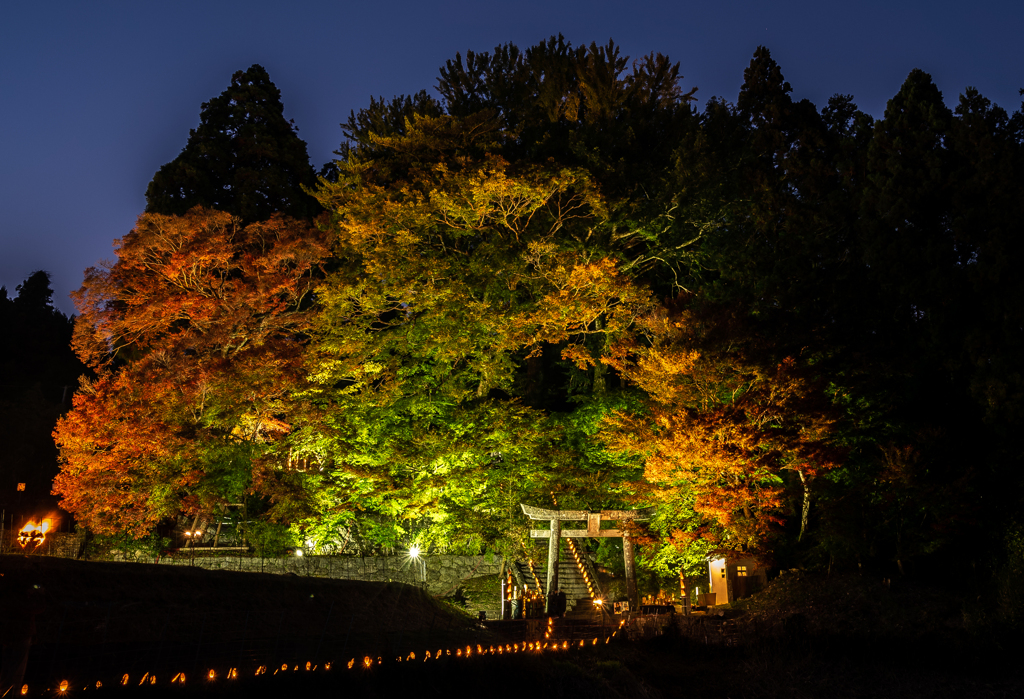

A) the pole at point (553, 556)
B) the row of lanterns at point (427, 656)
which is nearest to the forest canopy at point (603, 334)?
the pole at point (553, 556)

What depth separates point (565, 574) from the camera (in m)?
19.9

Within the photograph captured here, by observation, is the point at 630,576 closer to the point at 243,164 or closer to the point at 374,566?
the point at 374,566

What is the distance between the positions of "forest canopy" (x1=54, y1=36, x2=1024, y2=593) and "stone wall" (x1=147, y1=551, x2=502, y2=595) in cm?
57

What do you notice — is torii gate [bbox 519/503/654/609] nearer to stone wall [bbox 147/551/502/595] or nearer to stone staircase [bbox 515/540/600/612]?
stone staircase [bbox 515/540/600/612]

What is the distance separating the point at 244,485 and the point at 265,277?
18.2ft

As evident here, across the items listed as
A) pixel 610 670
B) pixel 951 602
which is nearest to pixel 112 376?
pixel 610 670

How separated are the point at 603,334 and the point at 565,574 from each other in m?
7.36

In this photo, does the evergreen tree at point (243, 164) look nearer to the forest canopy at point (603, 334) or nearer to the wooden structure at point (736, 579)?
the forest canopy at point (603, 334)

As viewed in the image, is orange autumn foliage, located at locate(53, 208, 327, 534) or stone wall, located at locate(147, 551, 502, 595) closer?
orange autumn foliage, located at locate(53, 208, 327, 534)

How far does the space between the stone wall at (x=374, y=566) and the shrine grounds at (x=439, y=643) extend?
257cm

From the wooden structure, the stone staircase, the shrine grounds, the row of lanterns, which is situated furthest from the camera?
the stone staircase

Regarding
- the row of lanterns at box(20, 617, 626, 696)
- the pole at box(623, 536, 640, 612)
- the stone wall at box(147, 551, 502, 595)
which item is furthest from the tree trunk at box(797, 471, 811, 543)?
the stone wall at box(147, 551, 502, 595)

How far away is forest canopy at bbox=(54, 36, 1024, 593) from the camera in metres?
16.7

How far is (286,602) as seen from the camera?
42.6ft
